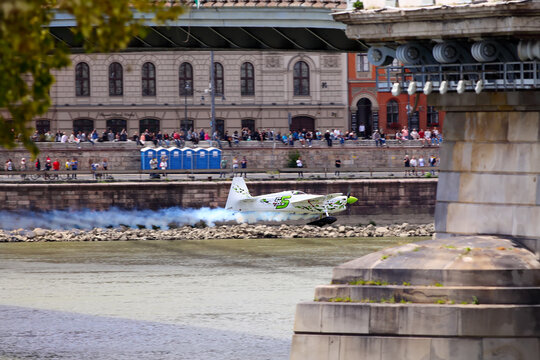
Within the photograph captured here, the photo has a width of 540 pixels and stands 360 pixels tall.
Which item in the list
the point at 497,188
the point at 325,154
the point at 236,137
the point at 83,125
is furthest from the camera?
the point at 83,125

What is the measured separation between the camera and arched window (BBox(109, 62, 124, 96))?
8294 centimetres

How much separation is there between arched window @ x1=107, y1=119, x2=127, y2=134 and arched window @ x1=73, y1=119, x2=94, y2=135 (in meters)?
1.20

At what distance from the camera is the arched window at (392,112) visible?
8650 centimetres

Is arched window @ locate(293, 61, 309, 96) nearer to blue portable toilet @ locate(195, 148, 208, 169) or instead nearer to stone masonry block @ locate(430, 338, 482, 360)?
blue portable toilet @ locate(195, 148, 208, 169)

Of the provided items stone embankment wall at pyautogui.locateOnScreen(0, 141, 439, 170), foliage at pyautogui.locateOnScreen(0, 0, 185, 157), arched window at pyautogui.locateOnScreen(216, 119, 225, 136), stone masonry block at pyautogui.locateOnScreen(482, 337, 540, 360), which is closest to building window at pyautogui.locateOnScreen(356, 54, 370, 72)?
arched window at pyautogui.locateOnScreen(216, 119, 225, 136)

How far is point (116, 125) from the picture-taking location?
272ft

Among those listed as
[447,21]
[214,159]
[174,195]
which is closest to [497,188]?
[447,21]

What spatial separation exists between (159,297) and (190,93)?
49.3m

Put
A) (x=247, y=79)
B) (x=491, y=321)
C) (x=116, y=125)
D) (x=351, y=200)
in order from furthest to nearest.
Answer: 1. (x=247, y=79)
2. (x=116, y=125)
3. (x=351, y=200)
4. (x=491, y=321)

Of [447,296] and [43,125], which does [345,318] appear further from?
[43,125]

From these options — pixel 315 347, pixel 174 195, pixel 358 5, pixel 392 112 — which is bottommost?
pixel 174 195

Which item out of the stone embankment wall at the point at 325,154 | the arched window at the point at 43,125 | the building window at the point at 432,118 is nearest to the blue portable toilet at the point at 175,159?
the stone embankment wall at the point at 325,154

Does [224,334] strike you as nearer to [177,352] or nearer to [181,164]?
[177,352]

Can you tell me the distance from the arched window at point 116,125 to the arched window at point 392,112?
18438 mm
